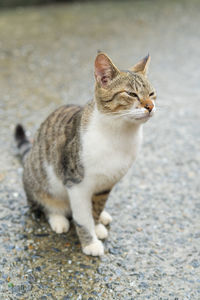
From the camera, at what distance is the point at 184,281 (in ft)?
8.50

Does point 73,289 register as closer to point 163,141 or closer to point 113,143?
point 113,143

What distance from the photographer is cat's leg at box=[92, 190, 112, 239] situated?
274 cm

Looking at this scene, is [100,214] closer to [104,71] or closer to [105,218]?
[105,218]

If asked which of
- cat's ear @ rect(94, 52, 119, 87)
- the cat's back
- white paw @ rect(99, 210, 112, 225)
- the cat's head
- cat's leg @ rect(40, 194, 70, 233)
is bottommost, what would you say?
white paw @ rect(99, 210, 112, 225)

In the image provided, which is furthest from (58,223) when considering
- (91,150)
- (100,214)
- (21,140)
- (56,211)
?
(21,140)

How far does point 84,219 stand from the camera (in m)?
2.65

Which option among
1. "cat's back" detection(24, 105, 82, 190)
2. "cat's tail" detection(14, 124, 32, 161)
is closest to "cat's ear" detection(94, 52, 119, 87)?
"cat's back" detection(24, 105, 82, 190)

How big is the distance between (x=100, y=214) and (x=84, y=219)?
11.8 inches

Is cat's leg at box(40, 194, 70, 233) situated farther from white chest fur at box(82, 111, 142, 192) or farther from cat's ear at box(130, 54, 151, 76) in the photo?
cat's ear at box(130, 54, 151, 76)

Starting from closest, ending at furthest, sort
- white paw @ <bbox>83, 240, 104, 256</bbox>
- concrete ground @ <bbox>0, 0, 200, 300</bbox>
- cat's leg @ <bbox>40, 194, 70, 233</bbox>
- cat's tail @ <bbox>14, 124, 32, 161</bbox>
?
concrete ground @ <bbox>0, 0, 200, 300</bbox>
white paw @ <bbox>83, 240, 104, 256</bbox>
cat's leg @ <bbox>40, 194, 70, 233</bbox>
cat's tail @ <bbox>14, 124, 32, 161</bbox>

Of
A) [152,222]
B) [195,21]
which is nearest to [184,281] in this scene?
[152,222]

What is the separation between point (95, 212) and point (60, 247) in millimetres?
387

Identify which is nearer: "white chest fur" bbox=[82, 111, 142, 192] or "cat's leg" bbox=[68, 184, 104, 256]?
"white chest fur" bbox=[82, 111, 142, 192]

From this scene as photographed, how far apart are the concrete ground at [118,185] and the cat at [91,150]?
22 cm
